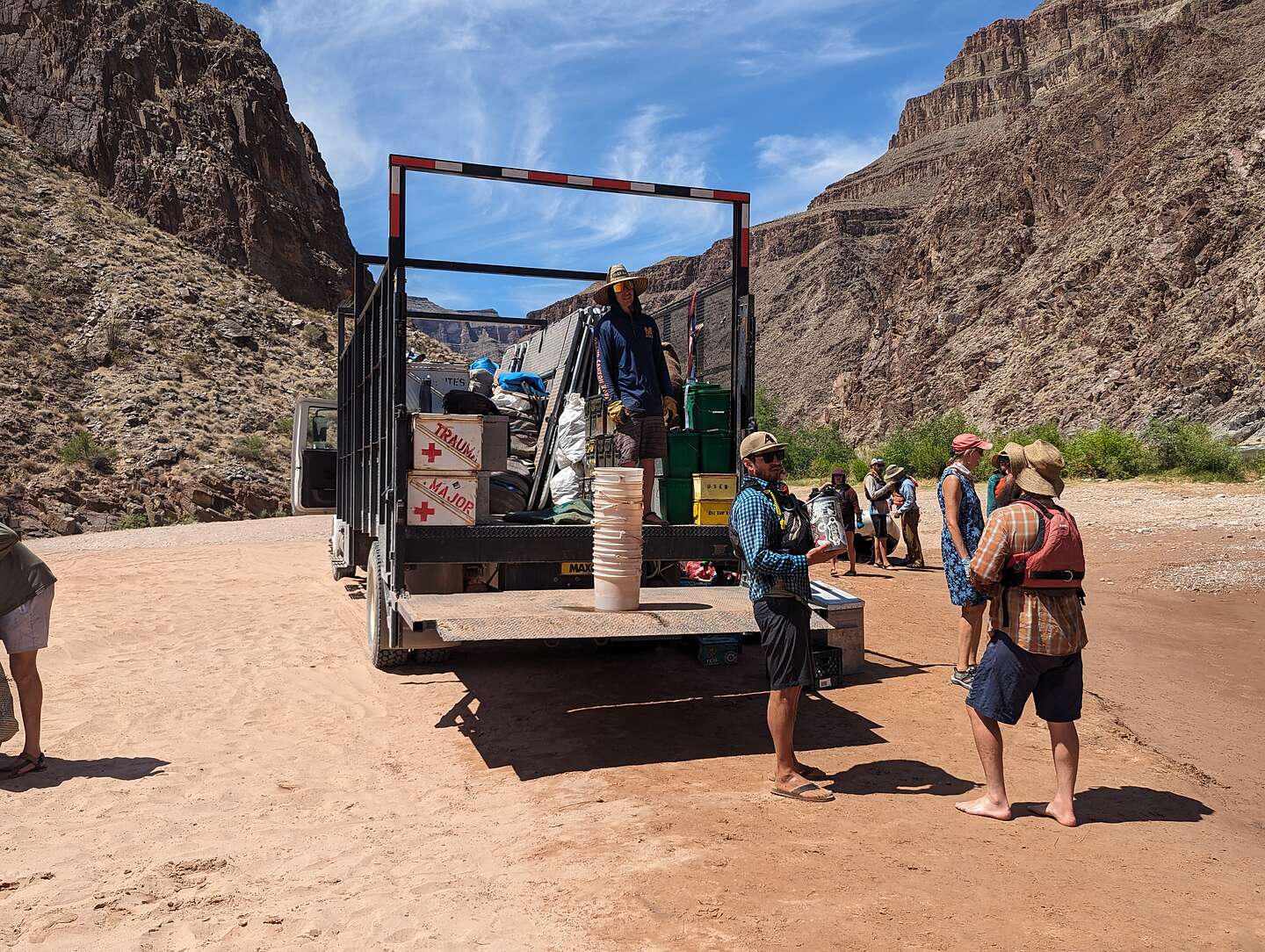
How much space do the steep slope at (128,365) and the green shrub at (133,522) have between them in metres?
0.12

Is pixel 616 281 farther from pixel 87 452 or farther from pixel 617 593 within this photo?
pixel 87 452

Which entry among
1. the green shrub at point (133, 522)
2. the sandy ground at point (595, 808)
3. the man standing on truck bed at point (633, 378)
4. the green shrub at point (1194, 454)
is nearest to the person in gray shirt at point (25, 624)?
the sandy ground at point (595, 808)

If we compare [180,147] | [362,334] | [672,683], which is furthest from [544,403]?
[180,147]

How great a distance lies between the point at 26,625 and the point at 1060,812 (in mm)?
5482

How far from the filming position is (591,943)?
3479 mm

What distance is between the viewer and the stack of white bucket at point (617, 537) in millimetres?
5812

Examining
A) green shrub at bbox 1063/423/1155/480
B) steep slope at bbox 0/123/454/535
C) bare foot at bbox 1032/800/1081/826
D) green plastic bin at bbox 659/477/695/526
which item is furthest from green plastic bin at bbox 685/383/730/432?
steep slope at bbox 0/123/454/535

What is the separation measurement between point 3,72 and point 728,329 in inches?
1873

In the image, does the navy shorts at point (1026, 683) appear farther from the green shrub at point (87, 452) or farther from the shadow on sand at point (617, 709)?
the green shrub at point (87, 452)

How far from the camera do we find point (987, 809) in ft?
15.6

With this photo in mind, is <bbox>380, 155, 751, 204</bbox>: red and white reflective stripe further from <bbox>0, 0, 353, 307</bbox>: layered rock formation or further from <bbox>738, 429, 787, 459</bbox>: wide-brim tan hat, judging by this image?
<bbox>0, 0, 353, 307</bbox>: layered rock formation

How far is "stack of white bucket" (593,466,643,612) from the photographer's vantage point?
5.81 meters

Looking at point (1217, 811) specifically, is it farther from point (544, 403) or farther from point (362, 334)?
point (362, 334)

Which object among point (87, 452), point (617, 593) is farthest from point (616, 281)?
point (87, 452)
